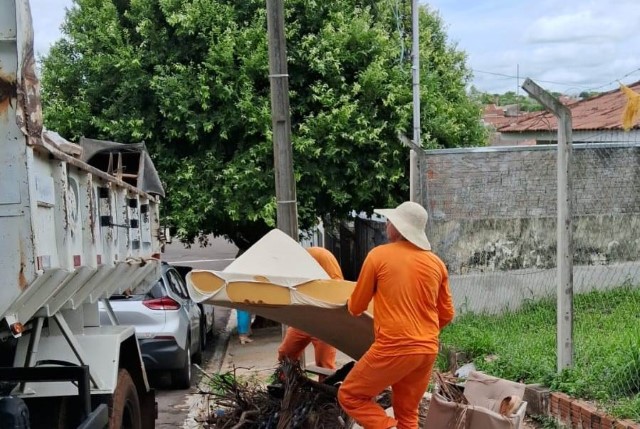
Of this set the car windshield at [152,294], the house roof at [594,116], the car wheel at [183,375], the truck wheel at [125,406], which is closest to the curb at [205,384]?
the car wheel at [183,375]

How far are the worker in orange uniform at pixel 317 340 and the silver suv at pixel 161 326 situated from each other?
8.30 ft

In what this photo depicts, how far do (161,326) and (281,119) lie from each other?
2.92m

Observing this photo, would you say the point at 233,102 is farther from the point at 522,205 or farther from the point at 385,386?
the point at 385,386

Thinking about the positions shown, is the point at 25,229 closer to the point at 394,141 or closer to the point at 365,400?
the point at 365,400

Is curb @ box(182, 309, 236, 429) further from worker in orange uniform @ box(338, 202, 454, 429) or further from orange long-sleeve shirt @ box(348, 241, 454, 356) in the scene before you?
orange long-sleeve shirt @ box(348, 241, 454, 356)

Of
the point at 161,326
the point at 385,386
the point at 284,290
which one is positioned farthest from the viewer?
the point at 161,326

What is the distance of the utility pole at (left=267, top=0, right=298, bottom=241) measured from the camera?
26.5 ft

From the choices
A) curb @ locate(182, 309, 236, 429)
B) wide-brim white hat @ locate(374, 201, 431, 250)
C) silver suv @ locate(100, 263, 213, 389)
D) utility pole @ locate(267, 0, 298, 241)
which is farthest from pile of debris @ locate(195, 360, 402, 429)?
silver suv @ locate(100, 263, 213, 389)

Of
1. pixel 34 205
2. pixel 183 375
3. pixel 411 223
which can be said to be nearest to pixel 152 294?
pixel 183 375

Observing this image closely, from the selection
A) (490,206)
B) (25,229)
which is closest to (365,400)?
(25,229)

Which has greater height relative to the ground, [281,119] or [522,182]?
[281,119]

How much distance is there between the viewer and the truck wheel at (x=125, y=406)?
15.8ft

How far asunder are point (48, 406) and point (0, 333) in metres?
0.64

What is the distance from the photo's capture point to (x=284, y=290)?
5121mm
